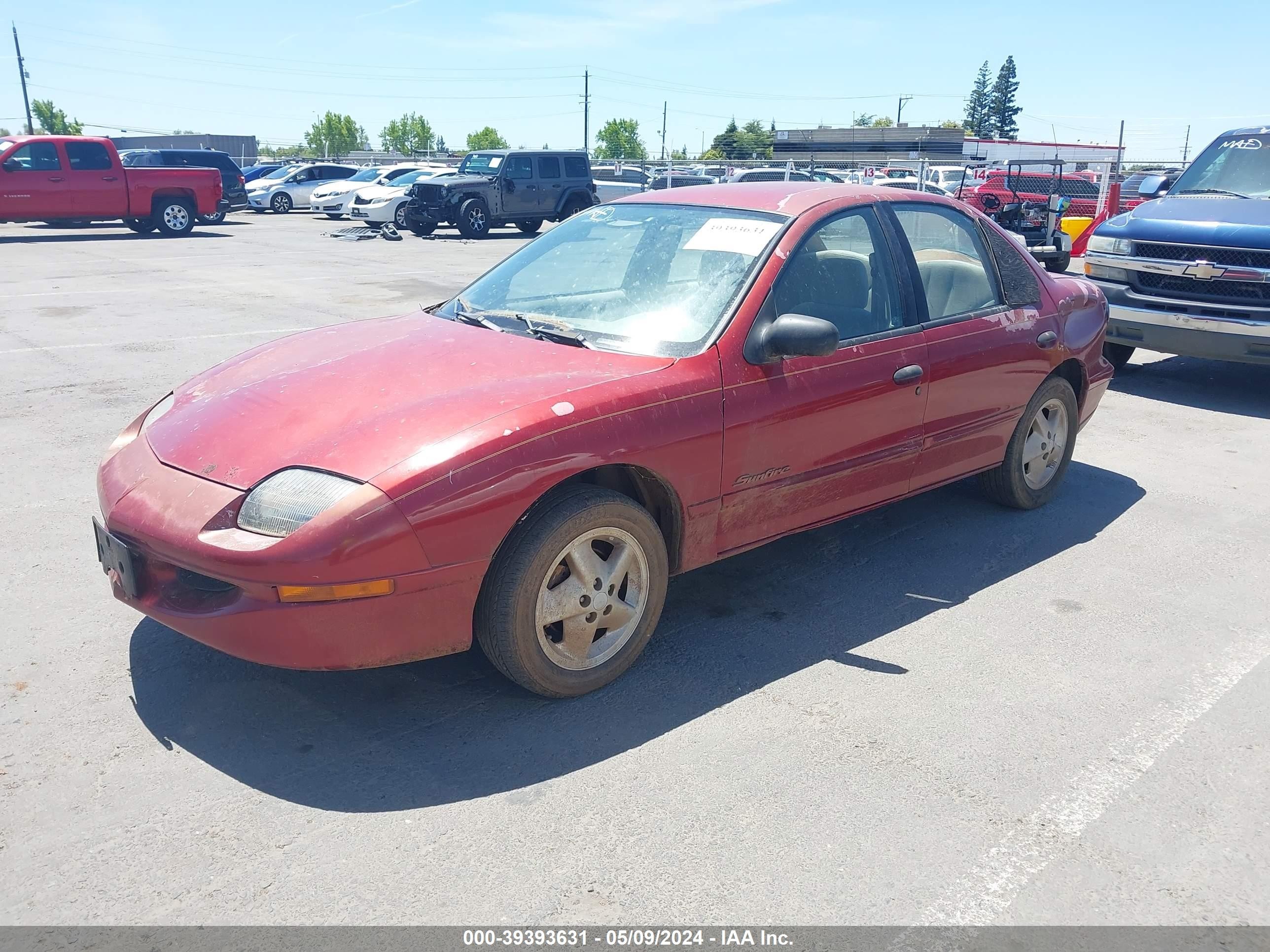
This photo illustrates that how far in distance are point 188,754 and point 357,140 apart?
13249 cm

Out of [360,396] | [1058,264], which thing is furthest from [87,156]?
[360,396]

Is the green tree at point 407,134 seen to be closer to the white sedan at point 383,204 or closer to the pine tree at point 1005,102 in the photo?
the pine tree at point 1005,102

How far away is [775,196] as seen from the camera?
4.42m

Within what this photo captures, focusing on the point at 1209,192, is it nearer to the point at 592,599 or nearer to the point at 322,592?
the point at 592,599

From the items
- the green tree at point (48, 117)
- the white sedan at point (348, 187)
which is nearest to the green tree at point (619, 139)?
the green tree at point (48, 117)

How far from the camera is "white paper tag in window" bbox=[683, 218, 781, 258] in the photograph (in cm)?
410

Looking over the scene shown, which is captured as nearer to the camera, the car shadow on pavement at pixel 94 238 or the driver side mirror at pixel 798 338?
the driver side mirror at pixel 798 338

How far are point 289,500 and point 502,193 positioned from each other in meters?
21.3

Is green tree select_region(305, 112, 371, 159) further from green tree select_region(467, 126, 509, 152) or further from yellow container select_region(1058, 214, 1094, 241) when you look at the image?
yellow container select_region(1058, 214, 1094, 241)

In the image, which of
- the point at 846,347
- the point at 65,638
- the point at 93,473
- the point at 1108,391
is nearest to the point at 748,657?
the point at 846,347

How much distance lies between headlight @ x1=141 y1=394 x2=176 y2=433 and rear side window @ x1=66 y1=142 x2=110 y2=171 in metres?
20.1

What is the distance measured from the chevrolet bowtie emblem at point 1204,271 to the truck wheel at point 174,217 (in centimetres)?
2057

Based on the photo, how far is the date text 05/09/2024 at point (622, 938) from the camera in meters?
2.43

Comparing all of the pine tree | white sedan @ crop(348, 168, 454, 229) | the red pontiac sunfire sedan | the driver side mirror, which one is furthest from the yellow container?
the pine tree
